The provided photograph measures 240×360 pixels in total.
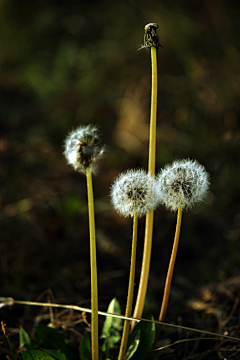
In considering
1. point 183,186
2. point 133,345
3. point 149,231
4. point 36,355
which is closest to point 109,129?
point 149,231

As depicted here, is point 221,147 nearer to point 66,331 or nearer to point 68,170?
point 68,170

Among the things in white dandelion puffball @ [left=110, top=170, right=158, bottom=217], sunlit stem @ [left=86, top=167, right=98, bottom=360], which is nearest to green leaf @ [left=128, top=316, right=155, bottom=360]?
sunlit stem @ [left=86, top=167, right=98, bottom=360]

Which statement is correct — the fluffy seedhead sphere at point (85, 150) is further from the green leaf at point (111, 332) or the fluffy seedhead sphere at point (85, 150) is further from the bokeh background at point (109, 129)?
the bokeh background at point (109, 129)

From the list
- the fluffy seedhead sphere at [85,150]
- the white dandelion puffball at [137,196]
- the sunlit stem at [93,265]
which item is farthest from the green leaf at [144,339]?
the fluffy seedhead sphere at [85,150]

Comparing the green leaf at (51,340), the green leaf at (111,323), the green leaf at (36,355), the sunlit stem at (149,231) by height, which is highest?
the sunlit stem at (149,231)

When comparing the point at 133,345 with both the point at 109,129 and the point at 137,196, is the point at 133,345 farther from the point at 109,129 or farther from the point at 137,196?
the point at 109,129
